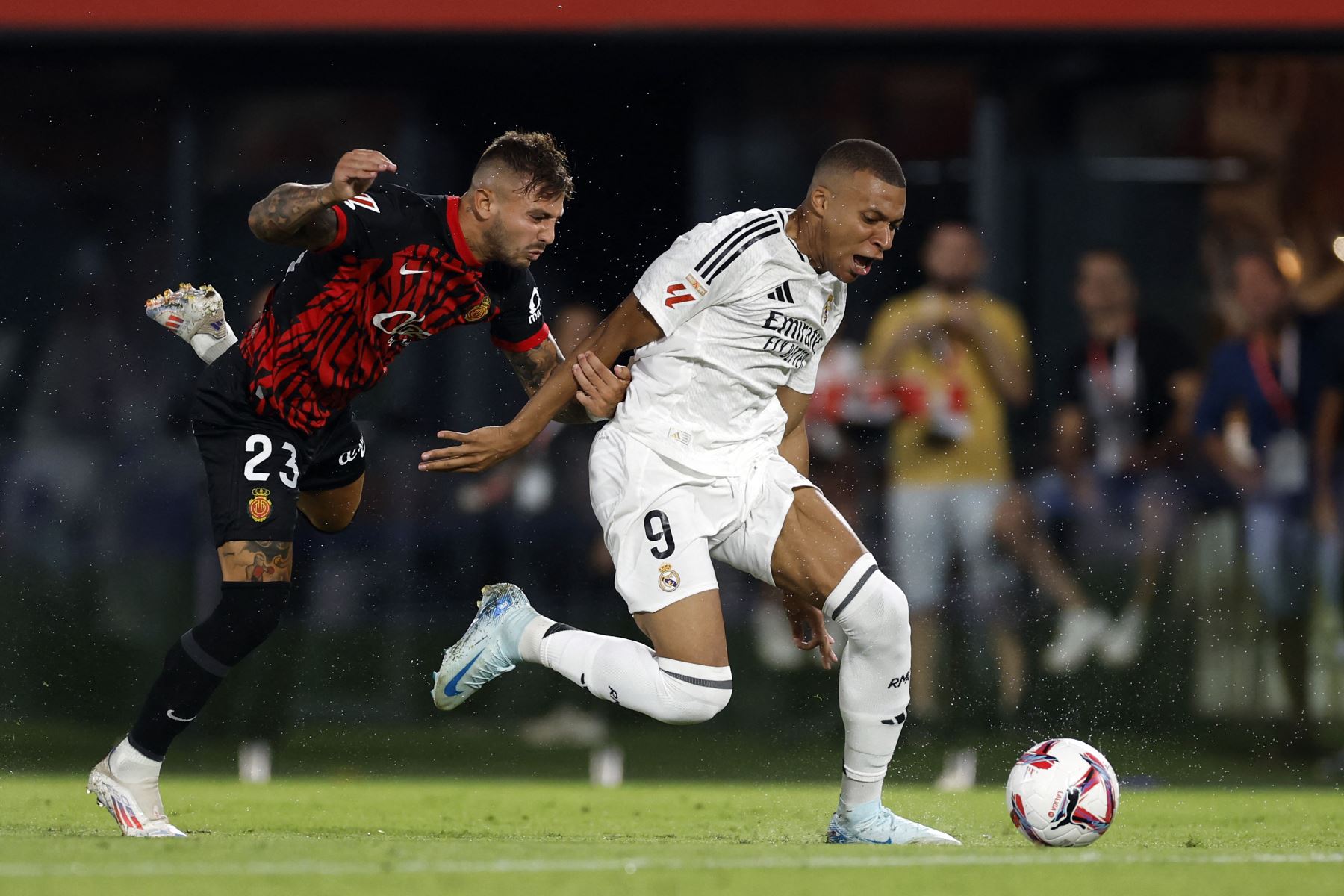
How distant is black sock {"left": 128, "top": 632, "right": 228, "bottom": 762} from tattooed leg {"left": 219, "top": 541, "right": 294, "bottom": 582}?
241 mm

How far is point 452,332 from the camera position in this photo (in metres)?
8.14

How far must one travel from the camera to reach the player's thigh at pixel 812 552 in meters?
5.07

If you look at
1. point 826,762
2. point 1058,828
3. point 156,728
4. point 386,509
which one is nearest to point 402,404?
point 386,509

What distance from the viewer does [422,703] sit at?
799 cm

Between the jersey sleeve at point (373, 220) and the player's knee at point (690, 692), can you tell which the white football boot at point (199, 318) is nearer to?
the jersey sleeve at point (373, 220)

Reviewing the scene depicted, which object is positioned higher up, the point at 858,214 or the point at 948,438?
the point at 858,214

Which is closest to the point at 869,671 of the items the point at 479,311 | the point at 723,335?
the point at 723,335

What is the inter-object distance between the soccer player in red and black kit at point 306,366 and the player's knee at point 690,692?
0.86 metres

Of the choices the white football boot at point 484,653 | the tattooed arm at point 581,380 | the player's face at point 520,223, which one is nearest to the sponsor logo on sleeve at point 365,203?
the player's face at point 520,223

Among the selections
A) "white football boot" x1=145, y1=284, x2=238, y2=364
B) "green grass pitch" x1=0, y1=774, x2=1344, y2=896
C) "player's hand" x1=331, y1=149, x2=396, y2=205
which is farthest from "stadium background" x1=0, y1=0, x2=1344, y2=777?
"player's hand" x1=331, y1=149, x2=396, y2=205

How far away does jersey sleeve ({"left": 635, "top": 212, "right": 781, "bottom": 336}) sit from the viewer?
5086 millimetres

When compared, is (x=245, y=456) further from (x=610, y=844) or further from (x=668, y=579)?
(x=610, y=844)

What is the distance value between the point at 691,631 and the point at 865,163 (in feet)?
4.90

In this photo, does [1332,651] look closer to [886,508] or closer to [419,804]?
[886,508]
